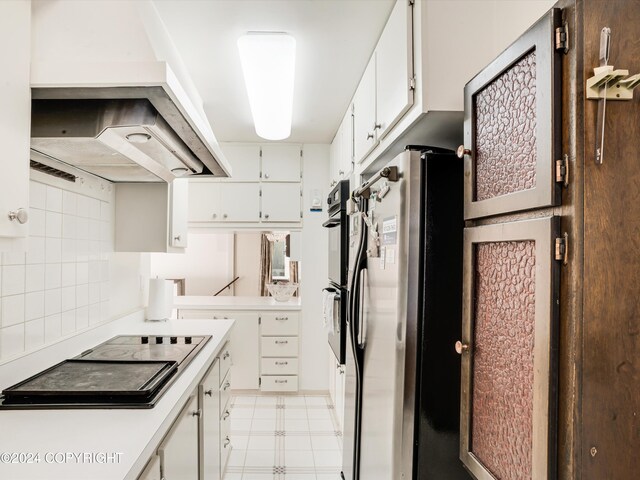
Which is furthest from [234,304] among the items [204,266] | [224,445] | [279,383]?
[224,445]

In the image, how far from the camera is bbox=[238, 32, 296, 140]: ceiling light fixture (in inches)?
73.4

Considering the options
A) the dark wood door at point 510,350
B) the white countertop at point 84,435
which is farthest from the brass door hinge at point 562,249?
the white countertop at point 84,435

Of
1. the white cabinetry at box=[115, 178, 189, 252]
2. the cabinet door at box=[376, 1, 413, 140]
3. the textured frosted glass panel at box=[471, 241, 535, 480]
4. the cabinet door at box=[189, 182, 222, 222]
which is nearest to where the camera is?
the textured frosted glass panel at box=[471, 241, 535, 480]

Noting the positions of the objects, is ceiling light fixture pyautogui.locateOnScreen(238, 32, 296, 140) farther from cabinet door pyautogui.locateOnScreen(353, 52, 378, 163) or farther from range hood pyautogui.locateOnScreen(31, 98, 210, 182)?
range hood pyautogui.locateOnScreen(31, 98, 210, 182)

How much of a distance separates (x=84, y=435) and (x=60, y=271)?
3.27 feet

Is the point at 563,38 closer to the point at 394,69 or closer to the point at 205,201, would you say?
the point at 394,69

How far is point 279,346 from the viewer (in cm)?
378

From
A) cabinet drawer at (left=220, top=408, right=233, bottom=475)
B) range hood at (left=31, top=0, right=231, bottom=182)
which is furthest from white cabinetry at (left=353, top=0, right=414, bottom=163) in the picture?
cabinet drawer at (left=220, top=408, right=233, bottom=475)

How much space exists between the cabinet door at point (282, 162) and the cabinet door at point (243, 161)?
8 centimetres

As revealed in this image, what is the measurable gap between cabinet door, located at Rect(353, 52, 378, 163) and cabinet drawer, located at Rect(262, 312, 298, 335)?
1.81m

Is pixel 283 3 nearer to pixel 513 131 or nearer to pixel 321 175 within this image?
pixel 513 131

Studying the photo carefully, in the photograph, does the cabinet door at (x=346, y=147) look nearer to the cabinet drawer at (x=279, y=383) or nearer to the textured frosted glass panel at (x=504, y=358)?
the textured frosted glass panel at (x=504, y=358)

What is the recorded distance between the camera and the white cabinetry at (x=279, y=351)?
3771mm

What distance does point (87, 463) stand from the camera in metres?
0.93
